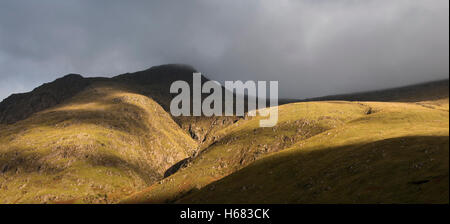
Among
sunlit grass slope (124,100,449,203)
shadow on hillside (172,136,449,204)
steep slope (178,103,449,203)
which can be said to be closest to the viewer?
shadow on hillside (172,136,449,204)

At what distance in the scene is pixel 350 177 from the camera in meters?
75.4

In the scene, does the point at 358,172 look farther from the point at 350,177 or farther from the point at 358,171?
the point at 350,177

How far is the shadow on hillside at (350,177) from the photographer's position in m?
51.1

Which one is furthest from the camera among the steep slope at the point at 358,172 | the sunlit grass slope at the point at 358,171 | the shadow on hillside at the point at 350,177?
the sunlit grass slope at the point at 358,171

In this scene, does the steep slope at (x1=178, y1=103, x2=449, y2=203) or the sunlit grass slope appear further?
the sunlit grass slope

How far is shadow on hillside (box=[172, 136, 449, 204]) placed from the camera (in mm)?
51094

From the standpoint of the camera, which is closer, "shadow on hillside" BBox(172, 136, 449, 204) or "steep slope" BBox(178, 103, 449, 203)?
"shadow on hillside" BBox(172, 136, 449, 204)

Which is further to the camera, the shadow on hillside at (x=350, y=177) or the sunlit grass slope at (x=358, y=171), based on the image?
the sunlit grass slope at (x=358, y=171)

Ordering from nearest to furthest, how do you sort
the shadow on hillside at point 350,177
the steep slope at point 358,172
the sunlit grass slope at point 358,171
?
the shadow on hillside at point 350,177 < the steep slope at point 358,172 < the sunlit grass slope at point 358,171

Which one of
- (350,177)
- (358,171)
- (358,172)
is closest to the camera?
(350,177)

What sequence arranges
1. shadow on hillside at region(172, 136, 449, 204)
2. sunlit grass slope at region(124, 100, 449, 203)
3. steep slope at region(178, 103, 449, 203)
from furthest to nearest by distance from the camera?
1. sunlit grass slope at region(124, 100, 449, 203)
2. steep slope at region(178, 103, 449, 203)
3. shadow on hillside at region(172, 136, 449, 204)

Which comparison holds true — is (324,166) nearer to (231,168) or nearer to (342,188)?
(342,188)

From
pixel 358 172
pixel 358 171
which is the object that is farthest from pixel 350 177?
pixel 358 171

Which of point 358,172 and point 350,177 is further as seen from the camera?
point 358,172
